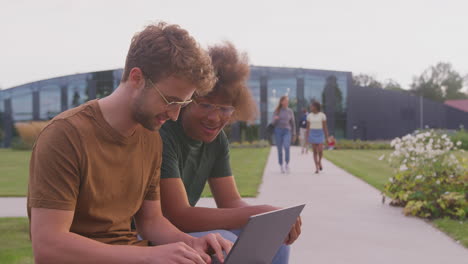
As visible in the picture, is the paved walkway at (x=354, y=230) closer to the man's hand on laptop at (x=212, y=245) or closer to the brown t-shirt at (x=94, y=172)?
the man's hand on laptop at (x=212, y=245)


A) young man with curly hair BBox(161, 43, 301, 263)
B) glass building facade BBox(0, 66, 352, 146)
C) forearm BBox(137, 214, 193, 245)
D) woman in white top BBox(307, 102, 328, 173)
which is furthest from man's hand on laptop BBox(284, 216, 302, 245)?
glass building facade BBox(0, 66, 352, 146)

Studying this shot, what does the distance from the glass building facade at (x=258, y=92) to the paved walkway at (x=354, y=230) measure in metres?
28.3

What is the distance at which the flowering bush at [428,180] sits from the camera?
609 centimetres

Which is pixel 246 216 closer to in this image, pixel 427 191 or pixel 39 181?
pixel 39 181

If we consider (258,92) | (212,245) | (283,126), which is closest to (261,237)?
(212,245)

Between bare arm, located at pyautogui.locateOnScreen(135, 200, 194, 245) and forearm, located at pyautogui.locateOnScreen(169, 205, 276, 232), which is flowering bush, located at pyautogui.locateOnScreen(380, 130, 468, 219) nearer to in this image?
forearm, located at pyautogui.locateOnScreen(169, 205, 276, 232)

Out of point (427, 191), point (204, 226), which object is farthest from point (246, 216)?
point (427, 191)

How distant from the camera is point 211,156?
284 cm

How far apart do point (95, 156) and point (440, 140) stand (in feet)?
20.0

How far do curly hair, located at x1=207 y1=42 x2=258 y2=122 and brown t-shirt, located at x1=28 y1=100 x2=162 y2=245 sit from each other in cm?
60

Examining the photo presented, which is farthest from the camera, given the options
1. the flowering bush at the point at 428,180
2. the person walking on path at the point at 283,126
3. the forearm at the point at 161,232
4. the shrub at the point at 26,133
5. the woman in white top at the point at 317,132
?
the shrub at the point at 26,133

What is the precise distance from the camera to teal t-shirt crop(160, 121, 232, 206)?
247 centimetres

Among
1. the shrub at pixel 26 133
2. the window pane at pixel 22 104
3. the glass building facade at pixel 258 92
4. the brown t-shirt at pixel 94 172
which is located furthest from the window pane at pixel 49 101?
the brown t-shirt at pixel 94 172

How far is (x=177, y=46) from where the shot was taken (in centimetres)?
189
